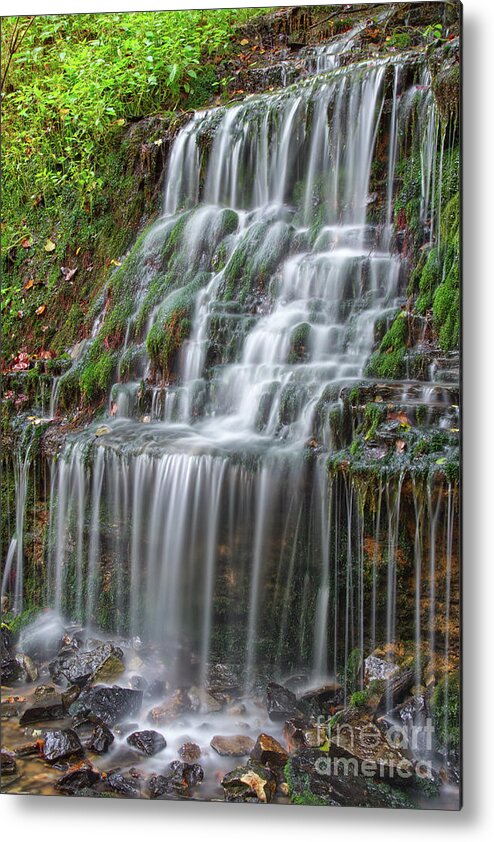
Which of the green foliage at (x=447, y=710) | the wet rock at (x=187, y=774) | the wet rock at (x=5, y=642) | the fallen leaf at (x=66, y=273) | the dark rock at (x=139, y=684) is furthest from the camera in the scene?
the fallen leaf at (x=66, y=273)

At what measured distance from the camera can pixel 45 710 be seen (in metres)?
3.15

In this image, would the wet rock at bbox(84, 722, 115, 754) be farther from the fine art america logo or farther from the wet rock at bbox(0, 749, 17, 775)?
the fine art america logo

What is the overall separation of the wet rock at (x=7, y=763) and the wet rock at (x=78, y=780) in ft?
0.63

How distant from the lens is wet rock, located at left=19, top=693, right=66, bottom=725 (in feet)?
10.3

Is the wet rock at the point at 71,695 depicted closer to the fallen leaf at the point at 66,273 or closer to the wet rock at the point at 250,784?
the wet rock at the point at 250,784

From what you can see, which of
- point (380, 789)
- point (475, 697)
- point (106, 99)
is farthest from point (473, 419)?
point (106, 99)

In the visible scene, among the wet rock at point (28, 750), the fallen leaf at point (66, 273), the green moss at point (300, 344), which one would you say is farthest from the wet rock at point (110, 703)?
the fallen leaf at point (66, 273)

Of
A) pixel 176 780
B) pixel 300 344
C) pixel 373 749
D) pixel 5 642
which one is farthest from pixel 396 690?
pixel 5 642

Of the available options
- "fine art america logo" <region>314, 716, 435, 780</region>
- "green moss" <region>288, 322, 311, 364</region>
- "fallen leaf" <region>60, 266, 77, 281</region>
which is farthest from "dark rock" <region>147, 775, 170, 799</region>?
"fallen leaf" <region>60, 266, 77, 281</region>

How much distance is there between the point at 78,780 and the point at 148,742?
11.2 inches

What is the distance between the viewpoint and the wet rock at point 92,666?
3156mm

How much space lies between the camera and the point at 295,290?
3.13 metres

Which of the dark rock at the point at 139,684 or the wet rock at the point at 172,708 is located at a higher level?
the dark rock at the point at 139,684

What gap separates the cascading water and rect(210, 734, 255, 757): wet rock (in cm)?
20
